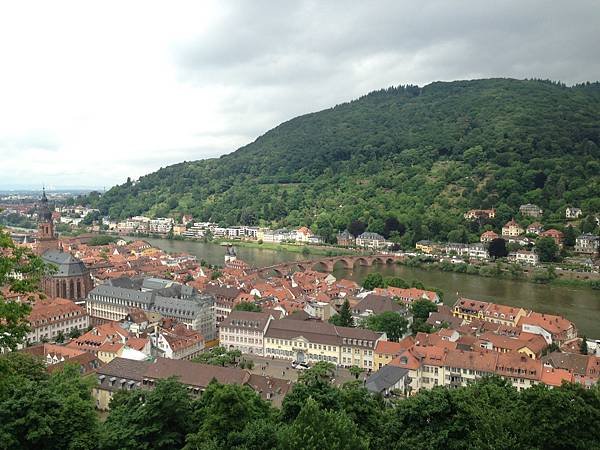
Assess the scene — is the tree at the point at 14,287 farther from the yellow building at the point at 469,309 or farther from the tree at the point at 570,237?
the tree at the point at 570,237

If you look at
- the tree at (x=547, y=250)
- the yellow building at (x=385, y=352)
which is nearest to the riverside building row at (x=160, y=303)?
the yellow building at (x=385, y=352)

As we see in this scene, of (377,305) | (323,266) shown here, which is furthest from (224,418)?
(323,266)

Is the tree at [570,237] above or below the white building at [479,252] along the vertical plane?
above

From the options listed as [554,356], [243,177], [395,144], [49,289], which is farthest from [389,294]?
[243,177]

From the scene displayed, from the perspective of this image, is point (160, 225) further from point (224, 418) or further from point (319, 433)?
point (319, 433)

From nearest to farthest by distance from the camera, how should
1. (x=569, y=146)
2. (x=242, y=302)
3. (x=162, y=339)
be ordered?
1. (x=162, y=339)
2. (x=242, y=302)
3. (x=569, y=146)

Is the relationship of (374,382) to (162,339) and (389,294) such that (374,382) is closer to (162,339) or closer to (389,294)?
(162,339)

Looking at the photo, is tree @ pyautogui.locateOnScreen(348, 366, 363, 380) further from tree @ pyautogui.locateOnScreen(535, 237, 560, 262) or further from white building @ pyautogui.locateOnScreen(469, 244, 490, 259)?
white building @ pyautogui.locateOnScreen(469, 244, 490, 259)
